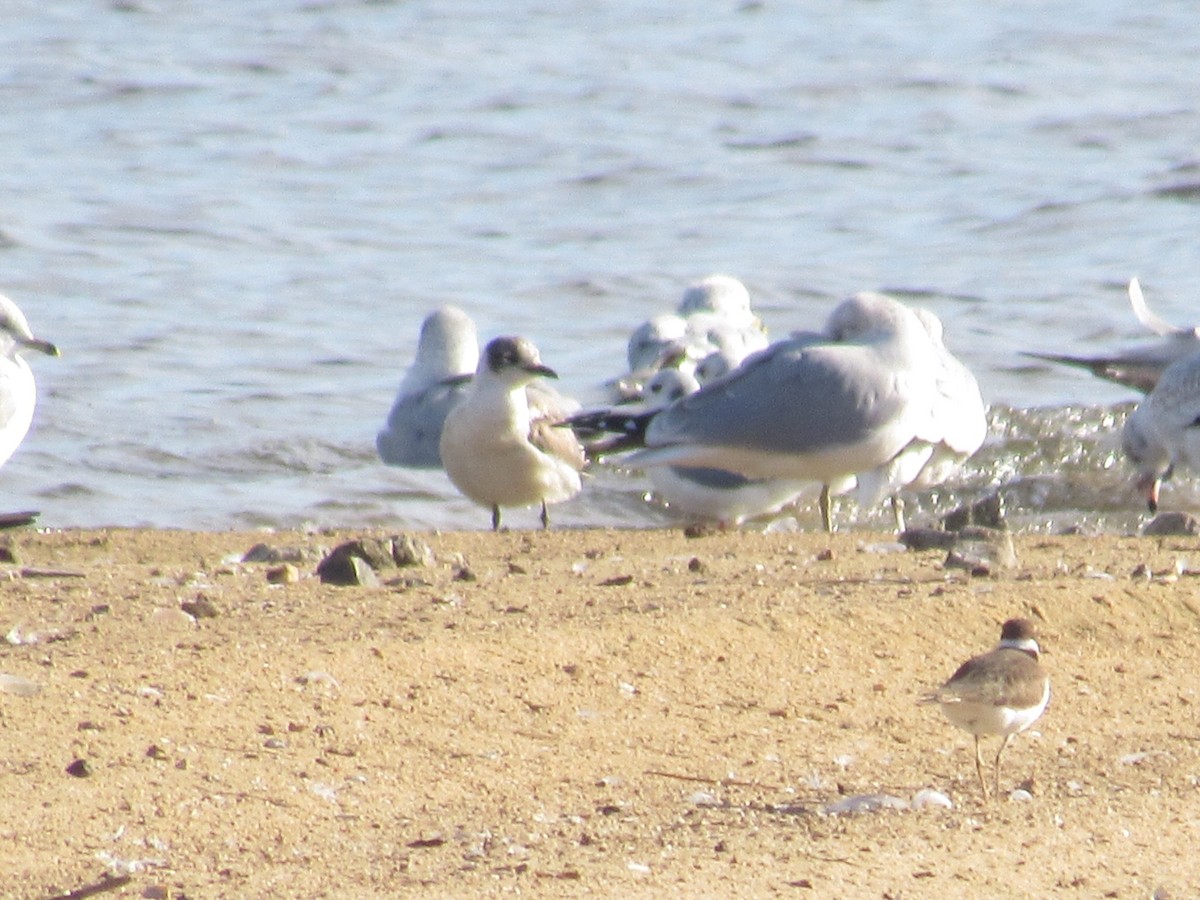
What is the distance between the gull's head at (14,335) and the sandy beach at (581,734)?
229 cm

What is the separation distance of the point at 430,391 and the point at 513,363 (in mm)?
1486

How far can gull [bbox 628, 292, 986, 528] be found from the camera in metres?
8.25

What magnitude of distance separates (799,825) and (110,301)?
9.75 meters

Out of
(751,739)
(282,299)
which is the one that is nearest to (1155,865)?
(751,739)

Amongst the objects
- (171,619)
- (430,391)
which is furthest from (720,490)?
(171,619)

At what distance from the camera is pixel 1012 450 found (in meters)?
11.1

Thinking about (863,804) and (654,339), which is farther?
(654,339)

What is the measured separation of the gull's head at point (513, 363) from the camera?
29.2ft

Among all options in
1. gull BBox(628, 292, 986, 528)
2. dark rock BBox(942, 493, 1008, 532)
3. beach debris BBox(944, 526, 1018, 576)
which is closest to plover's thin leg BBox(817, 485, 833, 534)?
gull BBox(628, 292, 986, 528)

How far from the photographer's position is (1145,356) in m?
10.2

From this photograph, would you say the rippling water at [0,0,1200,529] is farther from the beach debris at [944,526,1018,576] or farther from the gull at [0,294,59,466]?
the beach debris at [944,526,1018,576]

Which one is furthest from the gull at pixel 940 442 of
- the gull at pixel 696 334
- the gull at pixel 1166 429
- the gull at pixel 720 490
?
the gull at pixel 696 334

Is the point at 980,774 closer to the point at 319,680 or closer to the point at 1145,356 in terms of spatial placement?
the point at 319,680

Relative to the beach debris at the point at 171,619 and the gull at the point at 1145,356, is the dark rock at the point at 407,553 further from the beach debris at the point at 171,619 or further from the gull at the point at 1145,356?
the gull at the point at 1145,356
